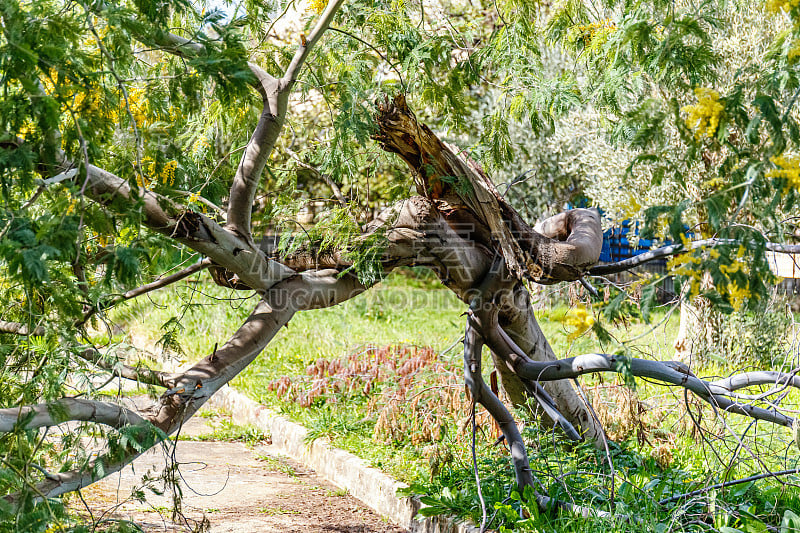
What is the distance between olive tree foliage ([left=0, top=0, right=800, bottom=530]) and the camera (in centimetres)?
223

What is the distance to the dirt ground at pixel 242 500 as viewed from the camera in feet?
15.6

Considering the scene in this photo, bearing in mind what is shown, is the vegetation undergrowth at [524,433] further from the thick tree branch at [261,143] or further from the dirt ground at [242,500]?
the thick tree branch at [261,143]

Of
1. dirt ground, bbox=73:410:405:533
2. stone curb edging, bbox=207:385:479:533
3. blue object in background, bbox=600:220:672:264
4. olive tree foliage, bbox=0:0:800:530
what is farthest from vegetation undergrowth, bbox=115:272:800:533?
blue object in background, bbox=600:220:672:264

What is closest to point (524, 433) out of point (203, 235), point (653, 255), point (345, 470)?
point (345, 470)

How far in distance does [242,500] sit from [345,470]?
75cm

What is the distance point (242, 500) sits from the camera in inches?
208

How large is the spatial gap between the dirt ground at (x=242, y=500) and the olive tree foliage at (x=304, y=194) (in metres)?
1.20

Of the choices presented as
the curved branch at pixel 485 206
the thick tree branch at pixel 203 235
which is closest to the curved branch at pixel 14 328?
the thick tree branch at pixel 203 235

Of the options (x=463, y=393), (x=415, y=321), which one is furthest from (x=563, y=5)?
(x=415, y=321)

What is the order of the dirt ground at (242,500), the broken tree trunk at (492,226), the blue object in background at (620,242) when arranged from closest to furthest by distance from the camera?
1. the broken tree trunk at (492,226)
2. the dirt ground at (242,500)
3. the blue object in background at (620,242)

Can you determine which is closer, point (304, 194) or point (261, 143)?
point (261, 143)

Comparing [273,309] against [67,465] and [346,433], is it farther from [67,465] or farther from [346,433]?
[346,433]

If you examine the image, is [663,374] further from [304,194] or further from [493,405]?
[304,194]

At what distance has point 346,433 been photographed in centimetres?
609
